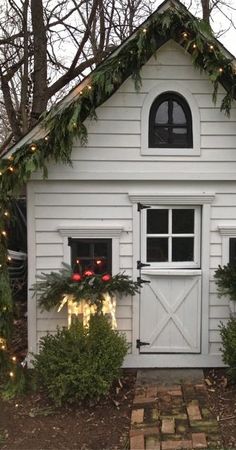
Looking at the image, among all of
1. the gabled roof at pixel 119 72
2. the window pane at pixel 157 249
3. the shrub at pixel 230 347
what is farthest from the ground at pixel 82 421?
the gabled roof at pixel 119 72

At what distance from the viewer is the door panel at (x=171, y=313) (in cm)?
629

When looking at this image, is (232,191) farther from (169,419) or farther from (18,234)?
(18,234)

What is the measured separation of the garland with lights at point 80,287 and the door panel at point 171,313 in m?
0.36

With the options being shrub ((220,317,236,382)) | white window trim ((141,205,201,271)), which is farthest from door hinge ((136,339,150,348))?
shrub ((220,317,236,382))

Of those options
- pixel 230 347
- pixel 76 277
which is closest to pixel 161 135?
pixel 76 277

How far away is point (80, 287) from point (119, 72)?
2459mm

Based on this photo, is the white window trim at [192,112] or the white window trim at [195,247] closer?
the white window trim at [192,112]

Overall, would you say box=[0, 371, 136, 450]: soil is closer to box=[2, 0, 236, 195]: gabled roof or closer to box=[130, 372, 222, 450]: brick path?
box=[130, 372, 222, 450]: brick path

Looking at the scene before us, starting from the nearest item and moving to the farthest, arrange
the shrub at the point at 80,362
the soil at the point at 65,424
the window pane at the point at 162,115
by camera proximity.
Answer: the soil at the point at 65,424 < the shrub at the point at 80,362 < the window pane at the point at 162,115

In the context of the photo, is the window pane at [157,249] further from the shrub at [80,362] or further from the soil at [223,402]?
the soil at [223,402]

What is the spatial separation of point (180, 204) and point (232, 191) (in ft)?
2.17

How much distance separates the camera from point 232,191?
6.18 meters

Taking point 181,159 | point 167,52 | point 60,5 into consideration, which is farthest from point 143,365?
point 60,5

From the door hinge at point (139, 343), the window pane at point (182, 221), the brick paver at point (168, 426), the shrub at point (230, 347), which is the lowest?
the brick paver at point (168, 426)
